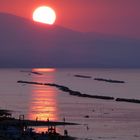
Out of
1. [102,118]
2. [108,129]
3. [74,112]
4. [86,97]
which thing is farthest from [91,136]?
[86,97]

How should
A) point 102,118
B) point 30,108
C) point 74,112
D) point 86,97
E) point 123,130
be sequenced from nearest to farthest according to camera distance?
1. point 123,130
2. point 102,118
3. point 74,112
4. point 30,108
5. point 86,97

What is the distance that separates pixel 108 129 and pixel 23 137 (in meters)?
10.0

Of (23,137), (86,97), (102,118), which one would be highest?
(86,97)

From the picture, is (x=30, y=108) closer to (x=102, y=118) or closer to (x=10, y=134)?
(x=102, y=118)

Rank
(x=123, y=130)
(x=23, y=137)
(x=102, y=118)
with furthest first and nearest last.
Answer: (x=102, y=118) < (x=123, y=130) < (x=23, y=137)

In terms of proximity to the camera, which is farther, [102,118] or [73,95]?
[73,95]

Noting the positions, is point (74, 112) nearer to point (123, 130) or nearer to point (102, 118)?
point (102, 118)

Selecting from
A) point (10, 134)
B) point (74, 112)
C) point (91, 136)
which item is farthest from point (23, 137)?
point (74, 112)

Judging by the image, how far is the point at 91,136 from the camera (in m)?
36.2

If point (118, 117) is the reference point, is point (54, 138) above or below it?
below

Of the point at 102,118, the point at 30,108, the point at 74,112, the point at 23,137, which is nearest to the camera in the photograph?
the point at 23,137

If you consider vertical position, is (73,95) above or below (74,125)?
above

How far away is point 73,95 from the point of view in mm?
78625

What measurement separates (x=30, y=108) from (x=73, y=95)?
73.1ft
